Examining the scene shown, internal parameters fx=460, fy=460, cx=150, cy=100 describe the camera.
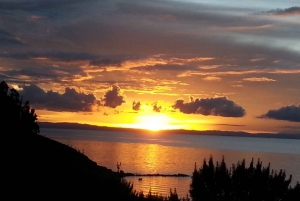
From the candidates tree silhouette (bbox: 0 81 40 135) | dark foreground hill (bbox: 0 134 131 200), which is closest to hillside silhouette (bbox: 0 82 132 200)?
dark foreground hill (bbox: 0 134 131 200)

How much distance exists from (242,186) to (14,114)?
33.4m

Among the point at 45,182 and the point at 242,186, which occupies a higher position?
the point at 45,182

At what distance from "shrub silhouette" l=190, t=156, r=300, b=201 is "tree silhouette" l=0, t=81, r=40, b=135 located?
17.8m

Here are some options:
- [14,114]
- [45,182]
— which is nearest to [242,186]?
[45,182]

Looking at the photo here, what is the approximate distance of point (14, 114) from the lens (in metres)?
61.6

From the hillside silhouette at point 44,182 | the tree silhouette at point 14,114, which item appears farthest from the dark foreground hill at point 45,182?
Answer: the tree silhouette at point 14,114

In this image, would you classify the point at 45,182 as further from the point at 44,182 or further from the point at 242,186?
the point at 242,186

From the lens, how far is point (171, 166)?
582 ft

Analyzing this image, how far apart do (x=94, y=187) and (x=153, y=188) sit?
308ft

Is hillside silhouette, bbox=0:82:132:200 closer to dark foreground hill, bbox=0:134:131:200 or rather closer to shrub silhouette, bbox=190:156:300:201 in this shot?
dark foreground hill, bbox=0:134:131:200

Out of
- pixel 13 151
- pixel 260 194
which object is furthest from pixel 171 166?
pixel 13 151

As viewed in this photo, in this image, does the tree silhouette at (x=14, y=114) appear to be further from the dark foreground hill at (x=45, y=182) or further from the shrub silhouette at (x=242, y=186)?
the shrub silhouette at (x=242, y=186)

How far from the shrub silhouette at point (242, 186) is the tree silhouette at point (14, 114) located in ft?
58.5

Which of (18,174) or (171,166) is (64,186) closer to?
(18,174)
